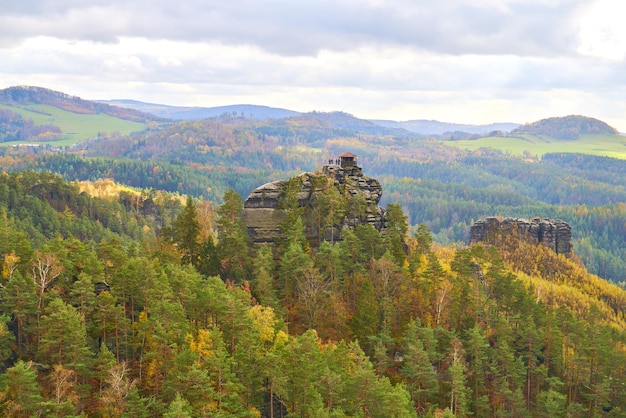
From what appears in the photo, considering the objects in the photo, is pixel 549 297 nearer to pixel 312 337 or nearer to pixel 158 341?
pixel 312 337

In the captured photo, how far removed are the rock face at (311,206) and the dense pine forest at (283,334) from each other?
7.27 ft

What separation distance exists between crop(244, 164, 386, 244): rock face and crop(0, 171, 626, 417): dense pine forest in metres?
2.22

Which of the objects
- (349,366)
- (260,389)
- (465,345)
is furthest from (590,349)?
(260,389)

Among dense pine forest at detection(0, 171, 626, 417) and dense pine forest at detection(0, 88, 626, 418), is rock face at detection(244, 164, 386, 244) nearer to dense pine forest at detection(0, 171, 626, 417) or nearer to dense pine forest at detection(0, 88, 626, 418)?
dense pine forest at detection(0, 88, 626, 418)

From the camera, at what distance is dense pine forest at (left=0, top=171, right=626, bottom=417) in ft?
189

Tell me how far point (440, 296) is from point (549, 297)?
81.0 m

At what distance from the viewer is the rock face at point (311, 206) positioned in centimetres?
9656

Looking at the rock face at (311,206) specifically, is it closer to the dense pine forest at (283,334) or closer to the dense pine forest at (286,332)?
the dense pine forest at (286,332)

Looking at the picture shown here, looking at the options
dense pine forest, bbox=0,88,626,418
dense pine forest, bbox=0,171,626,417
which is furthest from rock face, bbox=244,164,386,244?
dense pine forest, bbox=0,171,626,417

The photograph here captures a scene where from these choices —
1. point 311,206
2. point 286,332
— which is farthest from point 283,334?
point 311,206

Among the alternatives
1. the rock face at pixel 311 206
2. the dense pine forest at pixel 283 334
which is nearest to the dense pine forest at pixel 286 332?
the dense pine forest at pixel 283 334

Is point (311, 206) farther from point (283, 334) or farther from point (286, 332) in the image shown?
point (283, 334)

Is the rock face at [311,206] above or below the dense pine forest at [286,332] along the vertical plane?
above

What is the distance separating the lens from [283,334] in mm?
69562
